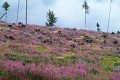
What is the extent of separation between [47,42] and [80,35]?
638 inches

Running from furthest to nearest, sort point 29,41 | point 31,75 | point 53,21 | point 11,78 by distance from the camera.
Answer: point 53,21 < point 29,41 < point 31,75 < point 11,78

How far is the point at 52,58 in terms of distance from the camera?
25953 mm

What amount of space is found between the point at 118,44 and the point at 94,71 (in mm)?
30858

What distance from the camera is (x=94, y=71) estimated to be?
810 inches

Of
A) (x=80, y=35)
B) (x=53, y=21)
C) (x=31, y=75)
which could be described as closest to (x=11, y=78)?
(x=31, y=75)

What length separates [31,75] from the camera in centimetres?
1190

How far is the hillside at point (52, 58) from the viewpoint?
13.2 meters

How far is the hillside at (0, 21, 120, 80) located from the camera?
13.2 meters

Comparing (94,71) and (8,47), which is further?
(8,47)

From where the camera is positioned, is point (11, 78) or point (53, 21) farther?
point (53, 21)

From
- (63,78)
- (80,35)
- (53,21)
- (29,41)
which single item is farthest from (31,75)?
(53,21)

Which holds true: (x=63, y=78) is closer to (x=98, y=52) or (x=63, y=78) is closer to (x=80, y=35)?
(x=98, y=52)

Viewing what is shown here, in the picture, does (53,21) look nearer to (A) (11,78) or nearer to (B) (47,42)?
(B) (47,42)

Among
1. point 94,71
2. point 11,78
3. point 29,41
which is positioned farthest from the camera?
point 29,41
